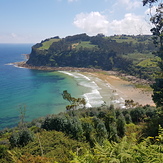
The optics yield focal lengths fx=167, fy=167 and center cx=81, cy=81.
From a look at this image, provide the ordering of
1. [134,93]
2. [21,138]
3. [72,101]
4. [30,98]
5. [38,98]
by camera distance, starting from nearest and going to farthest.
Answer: [21,138] < [72,101] < [30,98] < [38,98] < [134,93]

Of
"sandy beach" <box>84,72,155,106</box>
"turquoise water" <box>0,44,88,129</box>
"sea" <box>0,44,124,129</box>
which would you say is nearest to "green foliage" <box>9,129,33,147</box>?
"sea" <box>0,44,124,129</box>

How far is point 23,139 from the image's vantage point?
17312 millimetres

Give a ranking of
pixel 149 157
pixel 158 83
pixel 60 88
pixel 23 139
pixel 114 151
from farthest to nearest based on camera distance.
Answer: pixel 60 88, pixel 158 83, pixel 23 139, pixel 114 151, pixel 149 157

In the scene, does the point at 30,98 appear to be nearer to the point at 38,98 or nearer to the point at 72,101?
the point at 38,98

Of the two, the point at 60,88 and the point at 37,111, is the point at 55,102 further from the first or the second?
the point at 60,88

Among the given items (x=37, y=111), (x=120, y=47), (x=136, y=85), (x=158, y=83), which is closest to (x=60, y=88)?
(x=37, y=111)

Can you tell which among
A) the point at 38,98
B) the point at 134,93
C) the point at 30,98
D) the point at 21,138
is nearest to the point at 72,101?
the point at 38,98

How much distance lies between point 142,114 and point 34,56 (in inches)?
4520

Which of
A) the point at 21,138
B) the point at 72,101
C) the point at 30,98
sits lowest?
the point at 30,98

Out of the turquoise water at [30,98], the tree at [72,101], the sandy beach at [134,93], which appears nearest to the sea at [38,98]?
the turquoise water at [30,98]

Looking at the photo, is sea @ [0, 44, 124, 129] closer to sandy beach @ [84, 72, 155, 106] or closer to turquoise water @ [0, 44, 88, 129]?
turquoise water @ [0, 44, 88, 129]

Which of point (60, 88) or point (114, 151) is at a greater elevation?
point (114, 151)

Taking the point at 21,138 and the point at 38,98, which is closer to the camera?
the point at 21,138

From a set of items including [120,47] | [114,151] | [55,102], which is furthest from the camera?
[120,47]
